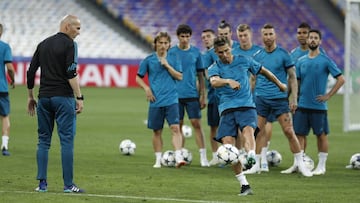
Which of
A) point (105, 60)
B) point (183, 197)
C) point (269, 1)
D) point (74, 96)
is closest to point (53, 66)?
point (74, 96)

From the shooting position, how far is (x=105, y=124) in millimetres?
24125

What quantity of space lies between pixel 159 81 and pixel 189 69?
93 centimetres

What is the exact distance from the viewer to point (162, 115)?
595 inches

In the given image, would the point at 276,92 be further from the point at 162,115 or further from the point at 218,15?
the point at 218,15

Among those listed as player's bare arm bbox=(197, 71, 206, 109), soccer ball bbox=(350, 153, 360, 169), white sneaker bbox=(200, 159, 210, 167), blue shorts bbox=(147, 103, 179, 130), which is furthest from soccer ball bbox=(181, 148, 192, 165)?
soccer ball bbox=(350, 153, 360, 169)

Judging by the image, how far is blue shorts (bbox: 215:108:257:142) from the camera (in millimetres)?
11883

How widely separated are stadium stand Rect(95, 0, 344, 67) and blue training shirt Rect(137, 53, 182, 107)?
98.7 ft

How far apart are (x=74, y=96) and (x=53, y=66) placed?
1.46ft

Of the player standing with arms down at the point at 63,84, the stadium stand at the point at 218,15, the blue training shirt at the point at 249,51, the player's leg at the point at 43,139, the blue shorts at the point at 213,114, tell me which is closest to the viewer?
the player standing with arms down at the point at 63,84

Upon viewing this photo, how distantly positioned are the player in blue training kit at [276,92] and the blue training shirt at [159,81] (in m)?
1.43

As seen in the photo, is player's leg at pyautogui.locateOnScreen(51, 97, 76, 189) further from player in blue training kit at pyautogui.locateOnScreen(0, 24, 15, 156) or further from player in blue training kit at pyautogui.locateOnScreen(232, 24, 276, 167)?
player in blue training kit at pyautogui.locateOnScreen(0, 24, 15, 156)

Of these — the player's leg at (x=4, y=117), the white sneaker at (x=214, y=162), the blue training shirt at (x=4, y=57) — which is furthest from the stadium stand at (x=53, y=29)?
Answer: the white sneaker at (x=214, y=162)

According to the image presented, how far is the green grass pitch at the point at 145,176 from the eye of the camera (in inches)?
434

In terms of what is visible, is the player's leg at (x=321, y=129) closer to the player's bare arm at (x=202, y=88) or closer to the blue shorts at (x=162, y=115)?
the player's bare arm at (x=202, y=88)
